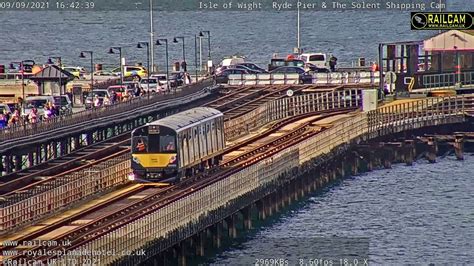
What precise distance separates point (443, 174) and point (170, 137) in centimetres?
3018

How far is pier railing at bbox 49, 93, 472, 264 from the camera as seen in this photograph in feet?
189

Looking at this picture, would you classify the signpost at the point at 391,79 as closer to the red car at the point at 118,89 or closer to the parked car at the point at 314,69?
the parked car at the point at 314,69

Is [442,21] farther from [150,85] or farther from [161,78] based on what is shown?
[161,78]

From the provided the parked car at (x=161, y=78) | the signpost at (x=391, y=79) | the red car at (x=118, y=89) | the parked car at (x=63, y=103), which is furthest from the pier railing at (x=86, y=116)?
the signpost at (x=391, y=79)

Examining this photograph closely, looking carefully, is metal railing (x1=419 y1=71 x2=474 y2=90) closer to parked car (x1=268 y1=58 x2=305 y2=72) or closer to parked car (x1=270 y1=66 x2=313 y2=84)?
parked car (x1=270 y1=66 x2=313 y2=84)

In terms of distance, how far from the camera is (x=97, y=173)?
227ft

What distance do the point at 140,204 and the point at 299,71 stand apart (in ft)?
181

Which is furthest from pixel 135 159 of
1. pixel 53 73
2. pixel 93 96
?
pixel 93 96

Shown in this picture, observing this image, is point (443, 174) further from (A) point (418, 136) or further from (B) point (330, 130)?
(B) point (330, 130)

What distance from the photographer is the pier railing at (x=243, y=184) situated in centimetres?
5748

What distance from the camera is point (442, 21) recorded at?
57375 millimetres

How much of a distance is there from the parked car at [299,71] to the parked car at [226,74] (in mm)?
2393

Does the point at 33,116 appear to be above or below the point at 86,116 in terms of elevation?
above

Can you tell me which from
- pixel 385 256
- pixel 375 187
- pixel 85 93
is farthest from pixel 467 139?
pixel 385 256
